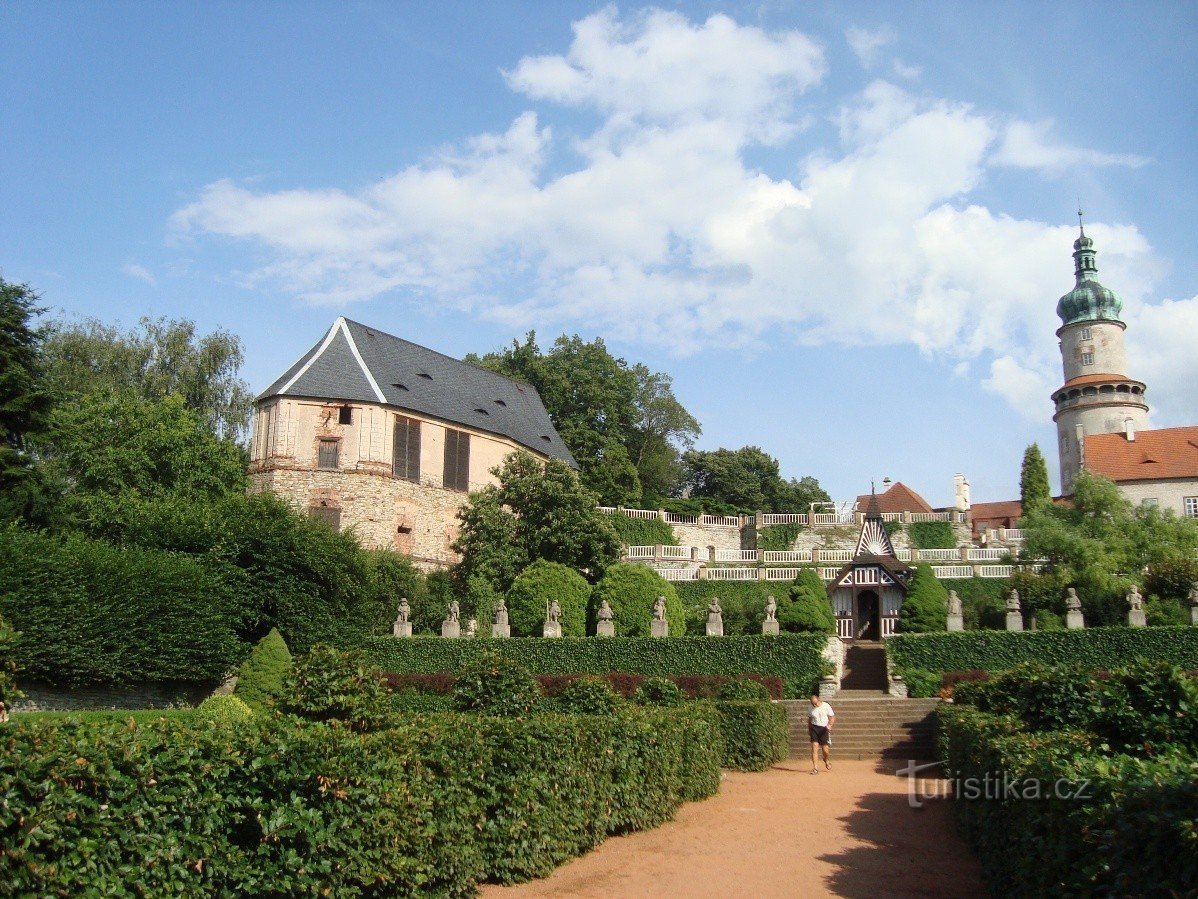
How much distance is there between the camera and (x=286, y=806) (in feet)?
24.7

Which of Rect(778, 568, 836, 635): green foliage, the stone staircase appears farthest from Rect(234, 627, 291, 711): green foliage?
Rect(778, 568, 836, 635): green foliage

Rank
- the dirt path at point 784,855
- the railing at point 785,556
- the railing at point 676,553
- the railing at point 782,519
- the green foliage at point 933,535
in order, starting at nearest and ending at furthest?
1. the dirt path at point 784,855
2. the railing at point 785,556
3. the railing at point 676,553
4. the green foliage at point 933,535
5. the railing at point 782,519

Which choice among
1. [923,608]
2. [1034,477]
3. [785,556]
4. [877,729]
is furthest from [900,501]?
[877,729]

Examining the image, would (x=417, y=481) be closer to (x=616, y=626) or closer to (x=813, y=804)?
(x=616, y=626)

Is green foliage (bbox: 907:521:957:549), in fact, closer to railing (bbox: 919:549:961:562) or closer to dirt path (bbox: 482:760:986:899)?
railing (bbox: 919:549:961:562)

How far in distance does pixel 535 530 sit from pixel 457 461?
1001cm

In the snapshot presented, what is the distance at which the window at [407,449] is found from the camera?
45906 millimetres

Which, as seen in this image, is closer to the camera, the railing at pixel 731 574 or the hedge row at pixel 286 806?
the hedge row at pixel 286 806

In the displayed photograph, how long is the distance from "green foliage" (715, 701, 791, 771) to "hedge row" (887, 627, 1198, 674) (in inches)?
344

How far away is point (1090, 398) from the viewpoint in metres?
65.4

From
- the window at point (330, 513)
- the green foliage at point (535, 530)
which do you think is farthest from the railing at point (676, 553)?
the window at point (330, 513)

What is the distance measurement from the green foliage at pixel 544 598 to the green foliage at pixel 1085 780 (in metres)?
21.0

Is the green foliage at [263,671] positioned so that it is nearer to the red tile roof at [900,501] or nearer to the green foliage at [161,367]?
the green foliage at [161,367]

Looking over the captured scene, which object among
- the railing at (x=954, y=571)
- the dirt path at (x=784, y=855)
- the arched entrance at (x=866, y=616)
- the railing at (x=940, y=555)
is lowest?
the dirt path at (x=784, y=855)
